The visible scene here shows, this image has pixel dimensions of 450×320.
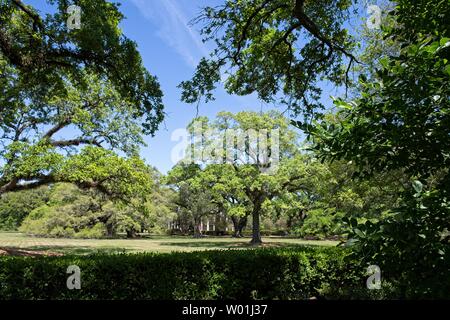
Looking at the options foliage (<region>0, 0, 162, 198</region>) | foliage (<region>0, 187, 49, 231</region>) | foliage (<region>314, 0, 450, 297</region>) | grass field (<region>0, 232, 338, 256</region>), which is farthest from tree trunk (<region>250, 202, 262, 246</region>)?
foliage (<region>0, 187, 49, 231</region>)

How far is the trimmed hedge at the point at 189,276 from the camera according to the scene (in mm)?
6535

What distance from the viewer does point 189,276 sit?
7508 millimetres

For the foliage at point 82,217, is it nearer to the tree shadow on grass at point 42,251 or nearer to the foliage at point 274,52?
the tree shadow on grass at point 42,251

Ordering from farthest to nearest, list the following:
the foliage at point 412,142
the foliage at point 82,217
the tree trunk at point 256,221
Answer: the foliage at point 82,217
the tree trunk at point 256,221
the foliage at point 412,142

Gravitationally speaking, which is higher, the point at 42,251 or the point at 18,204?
the point at 18,204

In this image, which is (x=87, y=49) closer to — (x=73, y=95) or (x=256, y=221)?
(x=73, y=95)

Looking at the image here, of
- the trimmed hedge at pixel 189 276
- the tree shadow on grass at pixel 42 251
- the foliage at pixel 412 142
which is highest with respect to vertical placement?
the foliage at pixel 412 142

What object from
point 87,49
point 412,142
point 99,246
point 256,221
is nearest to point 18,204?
point 99,246

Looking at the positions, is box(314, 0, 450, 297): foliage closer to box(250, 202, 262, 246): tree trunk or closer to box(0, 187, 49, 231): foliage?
box(250, 202, 262, 246): tree trunk

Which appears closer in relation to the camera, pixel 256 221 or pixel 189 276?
pixel 189 276

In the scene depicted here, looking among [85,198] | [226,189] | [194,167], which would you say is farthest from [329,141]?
[85,198]

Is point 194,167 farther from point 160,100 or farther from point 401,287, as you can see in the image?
point 401,287

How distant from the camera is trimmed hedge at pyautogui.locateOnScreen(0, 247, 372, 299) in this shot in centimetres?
654

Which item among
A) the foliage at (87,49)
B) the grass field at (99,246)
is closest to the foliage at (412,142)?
the foliage at (87,49)
